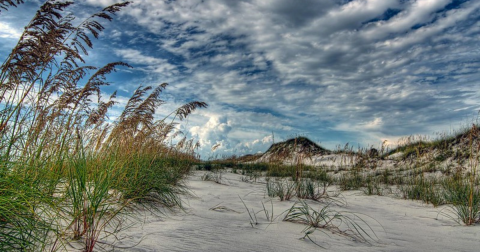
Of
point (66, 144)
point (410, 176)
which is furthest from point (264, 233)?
point (410, 176)

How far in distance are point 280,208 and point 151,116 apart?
2.63 m

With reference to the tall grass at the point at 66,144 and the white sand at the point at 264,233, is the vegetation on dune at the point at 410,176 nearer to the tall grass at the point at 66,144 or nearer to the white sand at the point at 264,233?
the white sand at the point at 264,233

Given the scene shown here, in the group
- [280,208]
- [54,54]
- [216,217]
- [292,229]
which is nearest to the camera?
[292,229]

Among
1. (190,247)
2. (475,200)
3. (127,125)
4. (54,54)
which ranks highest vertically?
(54,54)

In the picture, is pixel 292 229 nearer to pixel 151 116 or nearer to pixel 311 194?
pixel 311 194

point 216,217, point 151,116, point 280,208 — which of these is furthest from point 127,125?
point 280,208

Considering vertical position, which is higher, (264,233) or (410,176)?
(410,176)

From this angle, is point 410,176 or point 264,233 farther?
point 410,176

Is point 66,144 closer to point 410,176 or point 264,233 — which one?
point 264,233

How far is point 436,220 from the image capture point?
452cm

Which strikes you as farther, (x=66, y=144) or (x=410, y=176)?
(x=410, y=176)

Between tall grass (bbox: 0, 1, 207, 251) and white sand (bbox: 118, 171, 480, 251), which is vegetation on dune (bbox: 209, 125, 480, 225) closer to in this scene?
white sand (bbox: 118, 171, 480, 251)

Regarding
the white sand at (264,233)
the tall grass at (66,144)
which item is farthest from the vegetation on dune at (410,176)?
the tall grass at (66,144)

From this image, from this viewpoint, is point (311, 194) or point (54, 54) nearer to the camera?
point (54, 54)
